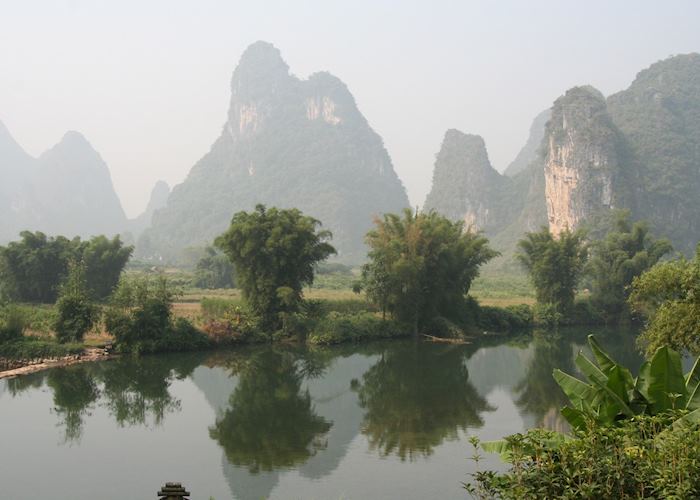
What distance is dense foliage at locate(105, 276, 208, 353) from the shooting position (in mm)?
19578

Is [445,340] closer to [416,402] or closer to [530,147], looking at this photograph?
[416,402]

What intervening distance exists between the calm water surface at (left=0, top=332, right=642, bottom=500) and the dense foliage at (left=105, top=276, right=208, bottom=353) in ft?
2.12

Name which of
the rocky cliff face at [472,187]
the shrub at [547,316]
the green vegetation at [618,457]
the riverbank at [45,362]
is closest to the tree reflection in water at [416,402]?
the green vegetation at [618,457]

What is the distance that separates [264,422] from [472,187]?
95486 mm

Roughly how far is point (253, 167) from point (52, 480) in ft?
422

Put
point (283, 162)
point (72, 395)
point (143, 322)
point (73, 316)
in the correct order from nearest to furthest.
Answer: point (72, 395), point (73, 316), point (143, 322), point (283, 162)

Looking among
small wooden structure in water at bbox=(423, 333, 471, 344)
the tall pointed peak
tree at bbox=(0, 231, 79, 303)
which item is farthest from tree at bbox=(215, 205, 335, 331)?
the tall pointed peak

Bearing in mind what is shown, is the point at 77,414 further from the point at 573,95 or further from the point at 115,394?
the point at 573,95

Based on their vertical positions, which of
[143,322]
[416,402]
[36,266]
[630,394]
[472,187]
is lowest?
[416,402]

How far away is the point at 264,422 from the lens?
12.8 metres

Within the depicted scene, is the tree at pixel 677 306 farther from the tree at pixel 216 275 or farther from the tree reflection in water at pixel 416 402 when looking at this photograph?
the tree at pixel 216 275

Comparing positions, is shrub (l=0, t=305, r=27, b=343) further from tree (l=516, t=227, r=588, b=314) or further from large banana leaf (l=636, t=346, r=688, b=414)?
tree (l=516, t=227, r=588, b=314)

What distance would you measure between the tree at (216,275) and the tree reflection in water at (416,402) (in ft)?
76.4

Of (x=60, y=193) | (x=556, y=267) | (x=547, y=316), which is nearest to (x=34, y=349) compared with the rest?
(x=547, y=316)
